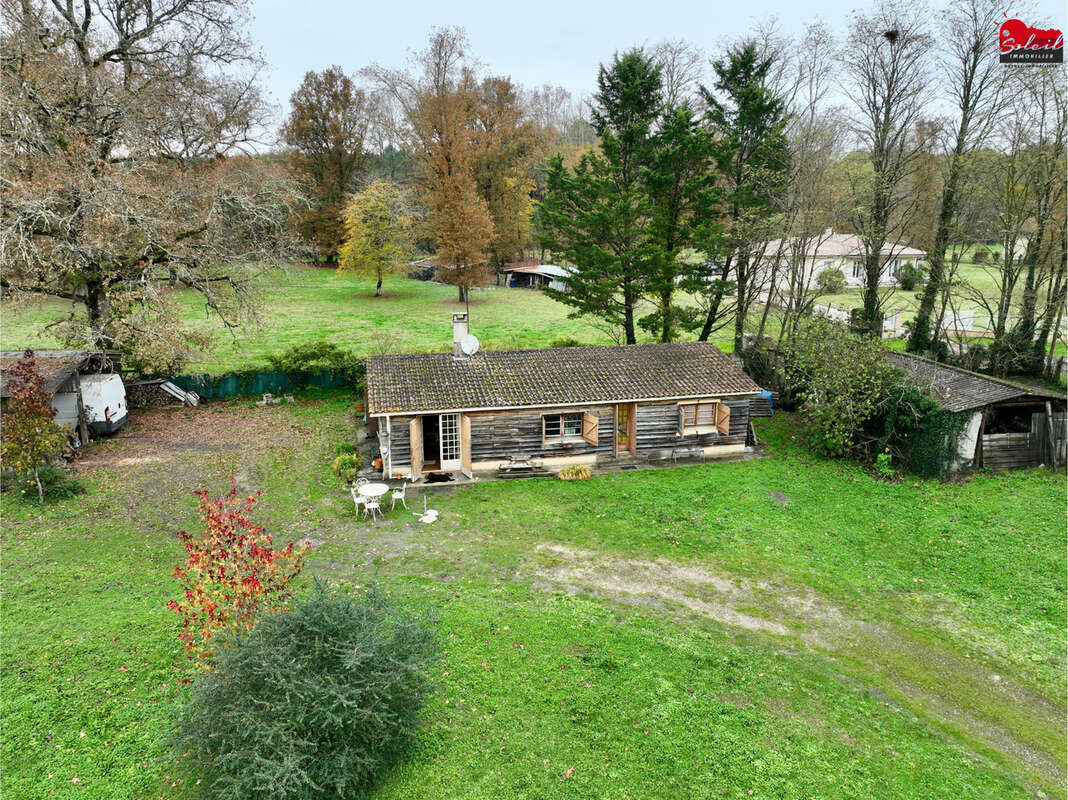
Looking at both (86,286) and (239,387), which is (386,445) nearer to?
(239,387)

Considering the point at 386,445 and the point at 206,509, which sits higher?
the point at 206,509

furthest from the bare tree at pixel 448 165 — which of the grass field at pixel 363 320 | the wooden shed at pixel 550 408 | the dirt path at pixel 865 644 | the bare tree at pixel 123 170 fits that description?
the dirt path at pixel 865 644

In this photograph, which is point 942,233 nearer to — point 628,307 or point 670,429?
point 628,307

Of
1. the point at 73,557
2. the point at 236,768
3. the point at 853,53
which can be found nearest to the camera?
the point at 236,768

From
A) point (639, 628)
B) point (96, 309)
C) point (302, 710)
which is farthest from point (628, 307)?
point (302, 710)

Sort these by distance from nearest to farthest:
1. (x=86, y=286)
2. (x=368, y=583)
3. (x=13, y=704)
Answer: (x=13, y=704) < (x=368, y=583) < (x=86, y=286)

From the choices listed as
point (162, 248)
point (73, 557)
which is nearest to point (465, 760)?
point (73, 557)

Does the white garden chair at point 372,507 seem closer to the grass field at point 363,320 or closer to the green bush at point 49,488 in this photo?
the green bush at point 49,488
